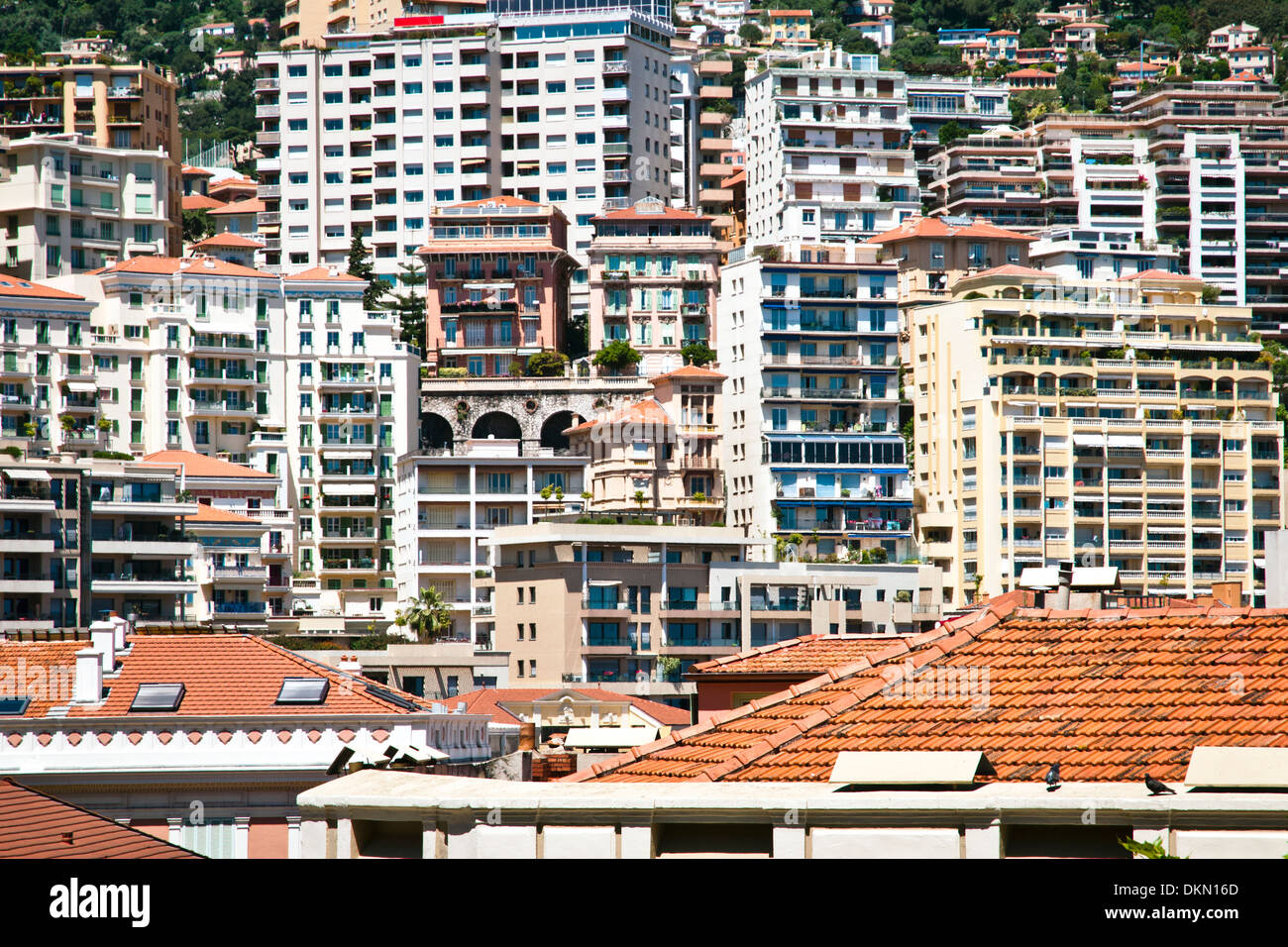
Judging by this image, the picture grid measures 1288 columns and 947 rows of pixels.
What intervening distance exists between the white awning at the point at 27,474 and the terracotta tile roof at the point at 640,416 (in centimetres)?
4058

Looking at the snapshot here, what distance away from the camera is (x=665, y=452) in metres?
146

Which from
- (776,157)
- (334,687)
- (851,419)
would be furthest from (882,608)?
(334,687)

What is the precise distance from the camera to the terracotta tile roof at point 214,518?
439ft

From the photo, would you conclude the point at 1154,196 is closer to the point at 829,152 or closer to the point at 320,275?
the point at 829,152

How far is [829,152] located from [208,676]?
13669cm

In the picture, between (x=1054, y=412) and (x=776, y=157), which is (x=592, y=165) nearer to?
(x=776, y=157)

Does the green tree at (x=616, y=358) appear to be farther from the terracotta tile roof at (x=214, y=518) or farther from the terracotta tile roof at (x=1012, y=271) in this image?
the terracotta tile roof at (x=214, y=518)

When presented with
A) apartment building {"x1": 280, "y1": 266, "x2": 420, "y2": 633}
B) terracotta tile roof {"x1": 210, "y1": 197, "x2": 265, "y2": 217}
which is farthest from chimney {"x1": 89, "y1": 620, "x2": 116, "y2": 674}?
terracotta tile roof {"x1": 210, "y1": 197, "x2": 265, "y2": 217}

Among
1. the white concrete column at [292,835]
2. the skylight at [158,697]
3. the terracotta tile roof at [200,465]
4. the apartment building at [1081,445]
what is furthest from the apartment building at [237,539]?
the white concrete column at [292,835]

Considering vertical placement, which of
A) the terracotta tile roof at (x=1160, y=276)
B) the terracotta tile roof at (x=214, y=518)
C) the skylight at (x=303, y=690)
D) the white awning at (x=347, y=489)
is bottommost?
the skylight at (x=303, y=690)

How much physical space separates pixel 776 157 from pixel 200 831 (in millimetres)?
141242

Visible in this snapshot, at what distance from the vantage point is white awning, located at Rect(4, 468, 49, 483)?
121188mm

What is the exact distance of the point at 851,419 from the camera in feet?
487

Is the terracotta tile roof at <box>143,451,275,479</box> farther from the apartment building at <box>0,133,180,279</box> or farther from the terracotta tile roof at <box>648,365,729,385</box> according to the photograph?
the apartment building at <box>0,133,180,279</box>
